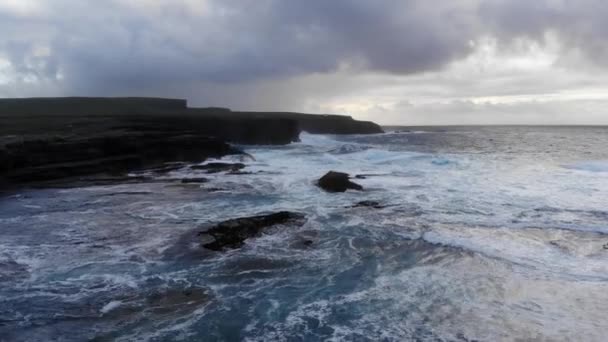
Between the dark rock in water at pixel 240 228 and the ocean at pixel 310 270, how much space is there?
0.34 metres

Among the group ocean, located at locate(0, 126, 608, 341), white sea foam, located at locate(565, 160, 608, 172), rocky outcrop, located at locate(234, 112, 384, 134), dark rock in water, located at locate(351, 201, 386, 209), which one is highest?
rocky outcrop, located at locate(234, 112, 384, 134)

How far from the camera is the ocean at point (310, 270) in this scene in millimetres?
7211

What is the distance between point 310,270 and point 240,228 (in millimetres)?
3614

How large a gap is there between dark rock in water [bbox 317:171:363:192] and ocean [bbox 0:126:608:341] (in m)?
1.35

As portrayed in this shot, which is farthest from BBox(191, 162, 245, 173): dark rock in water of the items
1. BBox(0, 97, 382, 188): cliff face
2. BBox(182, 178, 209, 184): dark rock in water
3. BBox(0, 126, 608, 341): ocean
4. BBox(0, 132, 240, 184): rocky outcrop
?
BBox(0, 126, 608, 341): ocean

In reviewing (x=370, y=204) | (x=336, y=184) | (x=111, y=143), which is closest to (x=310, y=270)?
(x=370, y=204)

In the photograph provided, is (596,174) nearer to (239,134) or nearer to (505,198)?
(505,198)

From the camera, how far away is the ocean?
7211 millimetres

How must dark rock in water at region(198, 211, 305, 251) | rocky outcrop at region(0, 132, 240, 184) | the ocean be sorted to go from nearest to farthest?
the ocean
dark rock in water at region(198, 211, 305, 251)
rocky outcrop at region(0, 132, 240, 184)

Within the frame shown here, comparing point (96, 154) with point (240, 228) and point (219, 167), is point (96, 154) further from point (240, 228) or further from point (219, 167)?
point (240, 228)

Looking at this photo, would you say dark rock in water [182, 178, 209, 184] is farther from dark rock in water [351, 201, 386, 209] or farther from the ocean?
dark rock in water [351, 201, 386, 209]

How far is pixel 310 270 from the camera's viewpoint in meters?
9.89

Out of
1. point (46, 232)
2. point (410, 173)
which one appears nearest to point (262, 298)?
point (46, 232)

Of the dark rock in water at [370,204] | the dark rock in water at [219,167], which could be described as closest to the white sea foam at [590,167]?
the dark rock in water at [370,204]
